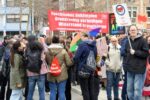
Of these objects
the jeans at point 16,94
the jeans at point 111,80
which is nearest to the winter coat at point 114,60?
the jeans at point 111,80

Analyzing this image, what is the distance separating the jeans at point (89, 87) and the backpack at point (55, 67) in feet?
1.76

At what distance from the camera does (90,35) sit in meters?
11.3

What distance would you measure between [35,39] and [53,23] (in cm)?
343

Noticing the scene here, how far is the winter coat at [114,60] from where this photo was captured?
12406mm

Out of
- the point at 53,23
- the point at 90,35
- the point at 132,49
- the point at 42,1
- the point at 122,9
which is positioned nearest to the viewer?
the point at 132,49

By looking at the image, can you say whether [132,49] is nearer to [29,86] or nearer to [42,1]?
[29,86]

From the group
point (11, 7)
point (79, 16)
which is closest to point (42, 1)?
point (11, 7)

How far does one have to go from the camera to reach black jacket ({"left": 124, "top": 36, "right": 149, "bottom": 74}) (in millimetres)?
10555

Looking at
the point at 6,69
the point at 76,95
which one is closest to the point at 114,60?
the point at 6,69

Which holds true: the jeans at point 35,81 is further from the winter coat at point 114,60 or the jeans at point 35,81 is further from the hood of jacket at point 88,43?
the winter coat at point 114,60

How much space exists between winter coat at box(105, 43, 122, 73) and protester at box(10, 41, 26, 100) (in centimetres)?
219

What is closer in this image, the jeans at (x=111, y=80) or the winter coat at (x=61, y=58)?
the winter coat at (x=61, y=58)

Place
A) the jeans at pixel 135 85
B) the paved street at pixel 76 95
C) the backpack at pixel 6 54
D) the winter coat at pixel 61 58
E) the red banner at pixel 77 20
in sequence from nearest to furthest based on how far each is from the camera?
the jeans at pixel 135 85 < the winter coat at pixel 61 58 < the backpack at pixel 6 54 < the paved street at pixel 76 95 < the red banner at pixel 77 20

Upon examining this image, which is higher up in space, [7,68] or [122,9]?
[122,9]
